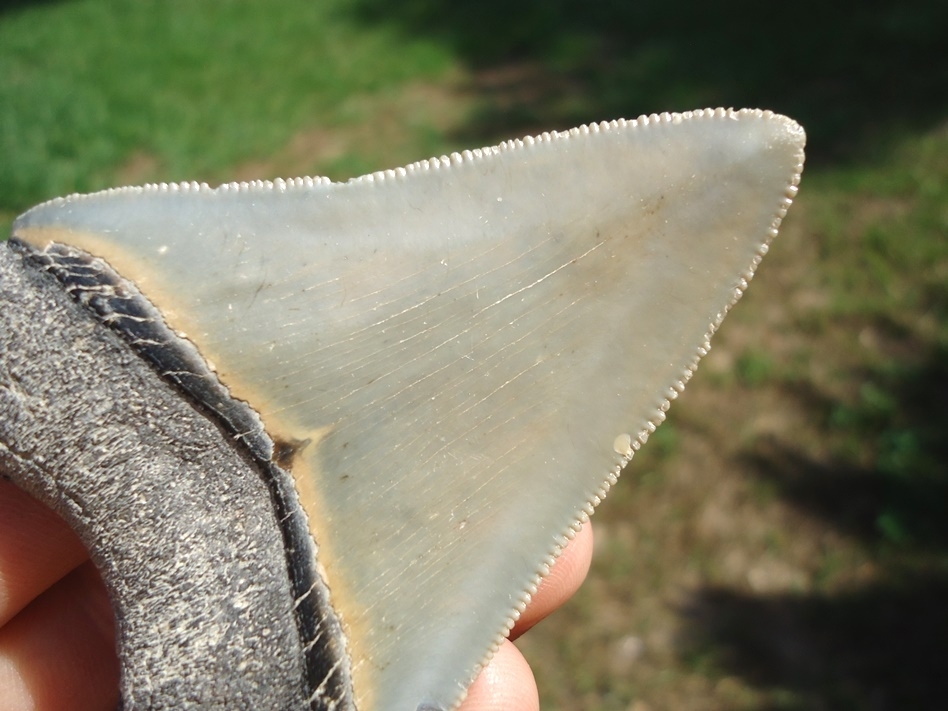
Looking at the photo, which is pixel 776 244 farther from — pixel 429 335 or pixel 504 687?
pixel 429 335

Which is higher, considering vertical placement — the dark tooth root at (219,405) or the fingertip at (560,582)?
the dark tooth root at (219,405)

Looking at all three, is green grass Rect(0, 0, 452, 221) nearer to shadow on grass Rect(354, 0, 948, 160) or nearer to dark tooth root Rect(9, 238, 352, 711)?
shadow on grass Rect(354, 0, 948, 160)

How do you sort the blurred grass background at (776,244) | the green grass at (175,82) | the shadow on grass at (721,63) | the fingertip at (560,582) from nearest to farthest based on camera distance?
1. the fingertip at (560,582)
2. the blurred grass background at (776,244)
3. the green grass at (175,82)
4. the shadow on grass at (721,63)

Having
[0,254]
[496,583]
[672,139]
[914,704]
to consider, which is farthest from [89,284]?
[914,704]

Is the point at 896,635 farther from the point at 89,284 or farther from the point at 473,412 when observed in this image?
the point at 89,284

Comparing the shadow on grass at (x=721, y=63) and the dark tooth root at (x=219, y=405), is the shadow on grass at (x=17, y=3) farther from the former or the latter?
the dark tooth root at (x=219, y=405)

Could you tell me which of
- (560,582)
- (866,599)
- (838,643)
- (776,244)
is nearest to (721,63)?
(776,244)

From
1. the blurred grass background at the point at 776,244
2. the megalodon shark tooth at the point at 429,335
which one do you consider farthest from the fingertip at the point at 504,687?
the blurred grass background at the point at 776,244
